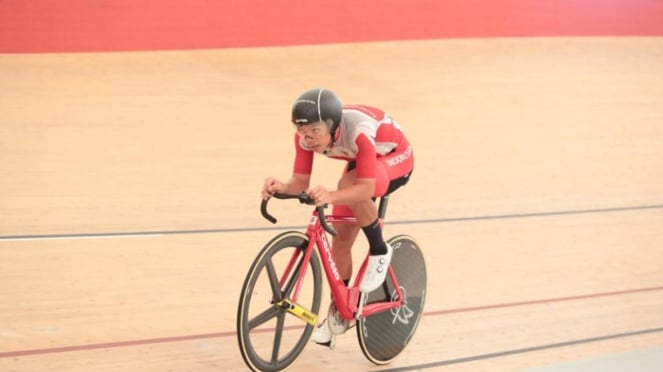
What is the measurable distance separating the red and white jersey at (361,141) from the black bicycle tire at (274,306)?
268 mm

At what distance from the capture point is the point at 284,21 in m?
8.31

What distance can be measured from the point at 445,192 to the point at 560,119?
2263 millimetres

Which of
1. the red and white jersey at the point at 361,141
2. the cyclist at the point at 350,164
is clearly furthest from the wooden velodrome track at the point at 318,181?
the red and white jersey at the point at 361,141

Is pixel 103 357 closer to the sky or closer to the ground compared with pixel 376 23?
closer to the ground

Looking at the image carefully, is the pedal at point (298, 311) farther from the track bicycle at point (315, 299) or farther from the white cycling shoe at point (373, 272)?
the white cycling shoe at point (373, 272)

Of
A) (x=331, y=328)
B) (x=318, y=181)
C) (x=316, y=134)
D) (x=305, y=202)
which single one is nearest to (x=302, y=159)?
(x=316, y=134)

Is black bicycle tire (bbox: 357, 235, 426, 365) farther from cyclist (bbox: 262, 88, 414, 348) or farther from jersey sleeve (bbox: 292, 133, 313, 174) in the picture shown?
jersey sleeve (bbox: 292, 133, 313, 174)

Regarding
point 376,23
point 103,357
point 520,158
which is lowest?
point 103,357

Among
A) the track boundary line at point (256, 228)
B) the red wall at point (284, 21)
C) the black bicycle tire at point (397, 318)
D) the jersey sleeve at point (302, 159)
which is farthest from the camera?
the red wall at point (284, 21)

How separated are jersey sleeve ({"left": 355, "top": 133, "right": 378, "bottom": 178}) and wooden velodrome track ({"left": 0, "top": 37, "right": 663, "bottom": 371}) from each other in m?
0.79

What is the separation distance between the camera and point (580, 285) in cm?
443

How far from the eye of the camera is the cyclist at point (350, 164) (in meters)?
2.79

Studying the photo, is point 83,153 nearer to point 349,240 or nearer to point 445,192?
point 445,192

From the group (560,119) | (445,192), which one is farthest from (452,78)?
(445,192)
